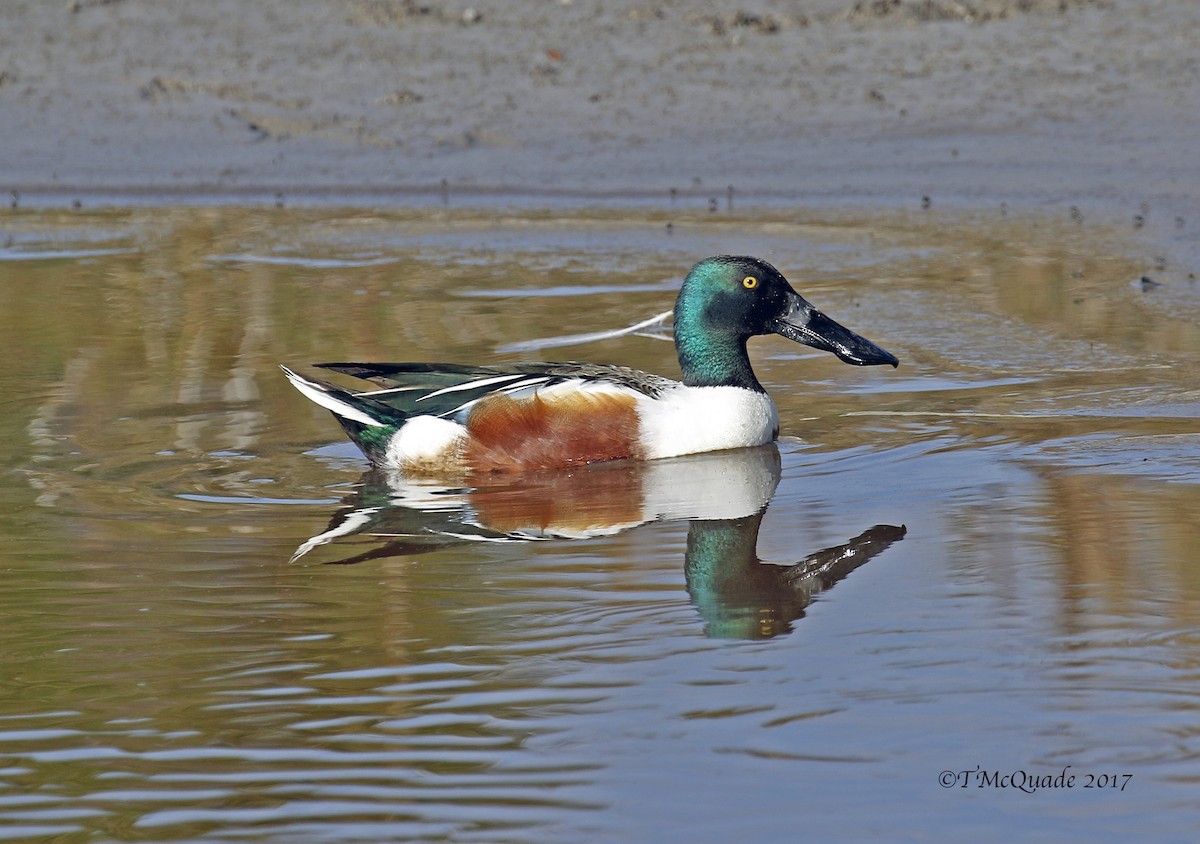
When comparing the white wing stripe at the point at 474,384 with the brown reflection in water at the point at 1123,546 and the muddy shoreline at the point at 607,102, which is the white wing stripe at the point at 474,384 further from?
the muddy shoreline at the point at 607,102

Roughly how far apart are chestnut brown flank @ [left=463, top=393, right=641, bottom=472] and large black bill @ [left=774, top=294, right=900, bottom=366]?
857 millimetres

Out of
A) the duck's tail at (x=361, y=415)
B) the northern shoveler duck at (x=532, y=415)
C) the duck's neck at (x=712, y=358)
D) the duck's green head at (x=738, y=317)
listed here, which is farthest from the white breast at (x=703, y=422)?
the duck's tail at (x=361, y=415)

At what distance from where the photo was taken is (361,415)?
6.52 metres

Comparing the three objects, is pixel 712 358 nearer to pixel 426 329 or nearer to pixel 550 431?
pixel 550 431

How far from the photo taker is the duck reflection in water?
4695 mm

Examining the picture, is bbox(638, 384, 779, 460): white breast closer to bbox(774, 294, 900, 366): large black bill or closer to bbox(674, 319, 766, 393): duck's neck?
bbox(674, 319, 766, 393): duck's neck

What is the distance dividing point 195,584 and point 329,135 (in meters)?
8.37

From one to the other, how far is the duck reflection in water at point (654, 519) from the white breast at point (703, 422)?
0.04 meters

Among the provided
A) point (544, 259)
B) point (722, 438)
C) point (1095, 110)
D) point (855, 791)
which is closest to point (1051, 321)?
point (722, 438)

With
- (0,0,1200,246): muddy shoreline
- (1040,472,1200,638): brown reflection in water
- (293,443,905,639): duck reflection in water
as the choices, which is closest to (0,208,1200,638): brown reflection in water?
(1040,472,1200,638): brown reflection in water

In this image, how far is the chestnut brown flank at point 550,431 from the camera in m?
6.45

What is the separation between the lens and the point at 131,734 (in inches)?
147

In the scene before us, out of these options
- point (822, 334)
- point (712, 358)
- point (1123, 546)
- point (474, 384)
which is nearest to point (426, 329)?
point (474, 384)

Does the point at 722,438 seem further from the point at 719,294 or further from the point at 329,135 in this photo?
the point at 329,135
